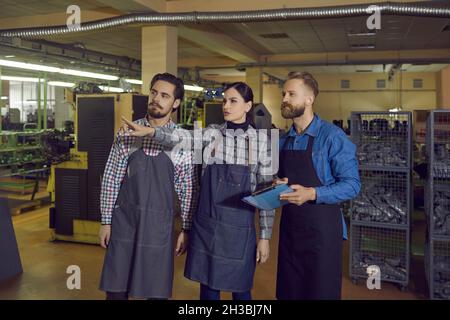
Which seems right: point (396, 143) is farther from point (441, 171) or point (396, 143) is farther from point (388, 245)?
point (388, 245)

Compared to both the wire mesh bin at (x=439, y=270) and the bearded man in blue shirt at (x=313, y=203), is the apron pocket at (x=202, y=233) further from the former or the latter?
the wire mesh bin at (x=439, y=270)

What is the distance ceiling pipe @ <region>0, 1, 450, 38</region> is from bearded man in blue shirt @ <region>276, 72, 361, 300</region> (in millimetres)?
3470

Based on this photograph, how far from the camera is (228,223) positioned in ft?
6.95

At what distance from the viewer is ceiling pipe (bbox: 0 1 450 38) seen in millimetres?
5055

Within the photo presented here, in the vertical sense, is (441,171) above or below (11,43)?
below

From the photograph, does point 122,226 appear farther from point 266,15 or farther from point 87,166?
point 266,15

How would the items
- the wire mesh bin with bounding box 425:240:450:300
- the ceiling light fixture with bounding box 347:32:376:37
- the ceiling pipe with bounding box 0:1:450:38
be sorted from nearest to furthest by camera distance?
the wire mesh bin with bounding box 425:240:450:300 → the ceiling pipe with bounding box 0:1:450:38 → the ceiling light fixture with bounding box 347:32:376:37

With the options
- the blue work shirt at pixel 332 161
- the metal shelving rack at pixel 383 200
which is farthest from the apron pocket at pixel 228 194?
the metal shelving rack at pixel 383 200

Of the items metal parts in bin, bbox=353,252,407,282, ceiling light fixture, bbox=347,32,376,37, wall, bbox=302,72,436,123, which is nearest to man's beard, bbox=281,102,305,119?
metal parts in bin, bbox=353,252,407,282

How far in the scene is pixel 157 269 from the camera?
2.22m

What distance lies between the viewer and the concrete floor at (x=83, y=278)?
3.65 m

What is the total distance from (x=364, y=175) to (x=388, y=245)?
69 centimetres

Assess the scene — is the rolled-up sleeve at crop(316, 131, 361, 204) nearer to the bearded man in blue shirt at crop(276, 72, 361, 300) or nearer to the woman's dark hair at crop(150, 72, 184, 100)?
the bearded man in blue shirt at crop(276, 72, 361, 300)
